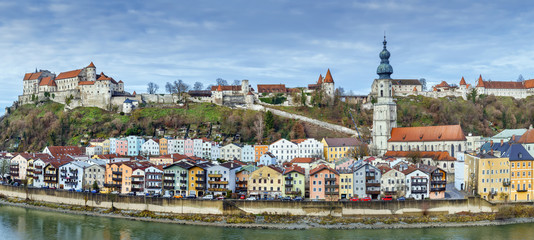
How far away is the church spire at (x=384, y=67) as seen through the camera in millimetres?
56156

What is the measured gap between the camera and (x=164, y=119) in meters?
65.8

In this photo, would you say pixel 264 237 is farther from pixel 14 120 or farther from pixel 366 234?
pixel 14 120

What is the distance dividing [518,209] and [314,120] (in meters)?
32.7

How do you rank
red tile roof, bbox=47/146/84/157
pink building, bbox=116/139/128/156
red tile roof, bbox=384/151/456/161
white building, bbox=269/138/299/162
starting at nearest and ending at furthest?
red tile roof, bbox=384/151/456/161, white building, bbox=269/138/299/162, red tile roof, bbox=47/146/84/157, pink building, bbox=116/139/128/156

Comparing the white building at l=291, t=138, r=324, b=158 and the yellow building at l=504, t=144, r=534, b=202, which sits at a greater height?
the white building at l=291, t=138, r=324, b=158

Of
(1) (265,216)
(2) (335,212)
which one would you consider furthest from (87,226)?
(2) (335,212)

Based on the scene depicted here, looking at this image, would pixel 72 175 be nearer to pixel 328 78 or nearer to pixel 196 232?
pixel 196 232

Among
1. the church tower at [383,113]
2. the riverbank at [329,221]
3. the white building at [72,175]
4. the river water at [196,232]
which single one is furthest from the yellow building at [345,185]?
the white building at [72,175]

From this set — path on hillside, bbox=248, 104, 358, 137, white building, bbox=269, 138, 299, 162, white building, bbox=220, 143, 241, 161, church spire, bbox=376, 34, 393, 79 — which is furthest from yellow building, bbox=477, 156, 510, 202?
white building, bbox=220, 143, 241, 161

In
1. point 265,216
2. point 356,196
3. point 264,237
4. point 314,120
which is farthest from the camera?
point 314,120

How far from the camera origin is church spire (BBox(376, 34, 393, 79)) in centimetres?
5616

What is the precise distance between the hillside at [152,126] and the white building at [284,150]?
6.13m

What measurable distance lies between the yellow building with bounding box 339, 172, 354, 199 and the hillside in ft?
78.7

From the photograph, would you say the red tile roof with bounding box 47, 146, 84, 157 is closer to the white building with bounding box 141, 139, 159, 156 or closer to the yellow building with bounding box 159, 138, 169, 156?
the white building with bounding box 141, 139, 159, 156
